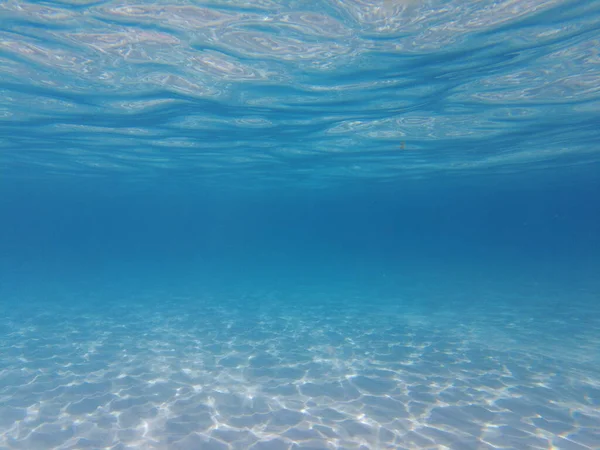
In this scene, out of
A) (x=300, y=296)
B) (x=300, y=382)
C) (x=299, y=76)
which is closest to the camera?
(x=300, y=382)

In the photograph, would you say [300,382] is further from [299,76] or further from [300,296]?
[300,296]

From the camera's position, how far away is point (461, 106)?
1462cm

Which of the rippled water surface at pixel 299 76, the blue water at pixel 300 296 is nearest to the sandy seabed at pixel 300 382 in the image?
the blue water at pixel 300 296

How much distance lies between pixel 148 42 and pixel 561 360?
14.6 metres

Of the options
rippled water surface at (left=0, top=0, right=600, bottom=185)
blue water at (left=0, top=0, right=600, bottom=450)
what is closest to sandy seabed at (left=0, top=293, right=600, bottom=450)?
blue water at (left=0, top=0, right=600, bottom=450)

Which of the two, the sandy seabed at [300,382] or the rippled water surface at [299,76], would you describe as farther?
the rippled water surface at [299,76]

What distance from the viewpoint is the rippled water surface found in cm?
843

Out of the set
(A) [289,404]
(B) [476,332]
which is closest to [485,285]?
(B) [476,332]

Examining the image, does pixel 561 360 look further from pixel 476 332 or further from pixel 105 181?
pixel 105 181

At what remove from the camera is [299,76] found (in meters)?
11.7

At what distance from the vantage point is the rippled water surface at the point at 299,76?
843 cm

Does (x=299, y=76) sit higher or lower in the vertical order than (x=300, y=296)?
higher

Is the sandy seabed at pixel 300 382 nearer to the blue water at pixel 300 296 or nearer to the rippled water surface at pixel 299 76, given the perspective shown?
the blue water at pixel 300 296

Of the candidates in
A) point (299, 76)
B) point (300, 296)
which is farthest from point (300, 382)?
point (300, 296)
